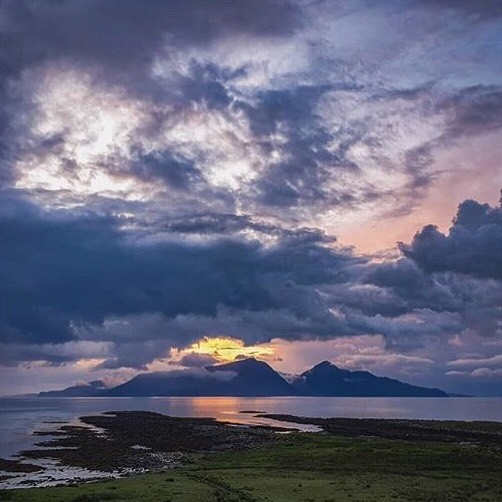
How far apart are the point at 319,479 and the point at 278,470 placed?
29.3 ft

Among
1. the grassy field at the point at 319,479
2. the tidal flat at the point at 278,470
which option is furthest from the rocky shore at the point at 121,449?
the grassy field at the point at 319,479

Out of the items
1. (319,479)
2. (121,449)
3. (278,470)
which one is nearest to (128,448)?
(121,449)

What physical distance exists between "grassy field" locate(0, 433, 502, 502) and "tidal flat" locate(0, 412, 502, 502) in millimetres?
84

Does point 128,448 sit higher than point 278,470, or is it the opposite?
point 278,470

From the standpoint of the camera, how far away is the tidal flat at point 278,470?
5281 centimetres

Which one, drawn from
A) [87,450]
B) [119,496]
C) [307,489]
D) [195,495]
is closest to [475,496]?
[307,489]

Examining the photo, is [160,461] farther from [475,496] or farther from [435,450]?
[475,496]

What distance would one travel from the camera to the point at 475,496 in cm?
5259

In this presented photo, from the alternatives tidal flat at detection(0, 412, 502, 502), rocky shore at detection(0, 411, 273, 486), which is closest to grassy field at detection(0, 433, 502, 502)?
tidal flat at detection(0, 412, 502, 502)

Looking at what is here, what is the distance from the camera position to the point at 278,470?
229ft

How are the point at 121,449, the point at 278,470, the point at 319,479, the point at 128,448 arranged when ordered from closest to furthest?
the point at 319,479
the point at 278,470
the point at 121,449
the point at 128,448

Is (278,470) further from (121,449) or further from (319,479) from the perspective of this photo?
(121,449)

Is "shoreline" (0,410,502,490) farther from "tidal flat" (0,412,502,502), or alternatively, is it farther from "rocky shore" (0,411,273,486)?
"tidal flat" (0,412,502,502)

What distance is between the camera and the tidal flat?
5281cm
